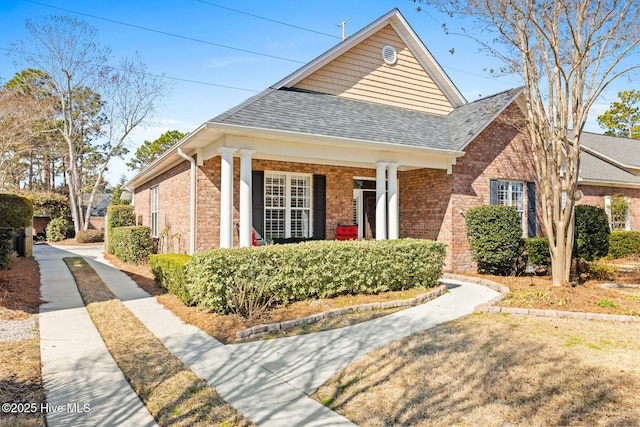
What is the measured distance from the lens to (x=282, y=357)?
4906mm

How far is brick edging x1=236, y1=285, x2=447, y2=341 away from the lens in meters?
5.74

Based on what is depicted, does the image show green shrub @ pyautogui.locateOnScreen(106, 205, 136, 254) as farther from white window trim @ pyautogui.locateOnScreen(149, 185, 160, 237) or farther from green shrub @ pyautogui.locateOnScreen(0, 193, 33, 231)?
green shrub @ pyautogui.locateOnScreen(0, 193, 33, 231)

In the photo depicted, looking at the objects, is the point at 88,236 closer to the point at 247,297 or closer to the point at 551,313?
the point at 247,297

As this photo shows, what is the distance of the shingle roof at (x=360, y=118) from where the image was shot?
31.1 ft

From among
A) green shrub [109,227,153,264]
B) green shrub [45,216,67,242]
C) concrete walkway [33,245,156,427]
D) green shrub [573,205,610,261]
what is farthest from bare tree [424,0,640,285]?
green shrub [45,216,67,242]

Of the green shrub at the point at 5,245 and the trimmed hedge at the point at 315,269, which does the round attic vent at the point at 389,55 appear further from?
the green shrub at the point at 5,245

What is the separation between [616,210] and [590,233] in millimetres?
6111

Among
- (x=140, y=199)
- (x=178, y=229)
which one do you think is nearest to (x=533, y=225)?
(x=178, y=229)

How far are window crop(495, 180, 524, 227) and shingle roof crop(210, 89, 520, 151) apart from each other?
2213 mm

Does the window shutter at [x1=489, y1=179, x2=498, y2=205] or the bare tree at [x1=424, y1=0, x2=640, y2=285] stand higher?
the bare tree at [x1=424, y1=0, x2=640, y2=285]

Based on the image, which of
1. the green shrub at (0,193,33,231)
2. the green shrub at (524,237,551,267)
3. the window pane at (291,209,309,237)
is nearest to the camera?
the green shrub at (0,193,33,231)

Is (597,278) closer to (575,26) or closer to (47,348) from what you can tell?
(575,26)

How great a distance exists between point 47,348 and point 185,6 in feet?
37.0

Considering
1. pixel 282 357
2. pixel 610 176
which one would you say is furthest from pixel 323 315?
pixel 610 176
